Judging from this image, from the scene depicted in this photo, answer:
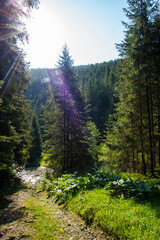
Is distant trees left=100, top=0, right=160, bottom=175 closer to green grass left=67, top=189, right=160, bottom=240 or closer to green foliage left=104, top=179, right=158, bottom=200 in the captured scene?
green foliage left=104, top=179, right=158, bottom=200

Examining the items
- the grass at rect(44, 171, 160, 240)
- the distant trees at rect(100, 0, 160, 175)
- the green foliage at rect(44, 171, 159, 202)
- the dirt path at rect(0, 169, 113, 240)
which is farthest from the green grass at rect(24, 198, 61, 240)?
the distant trees at rect(100, 0, 160, 175)

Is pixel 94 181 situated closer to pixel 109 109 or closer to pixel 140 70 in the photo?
pixel 140 70

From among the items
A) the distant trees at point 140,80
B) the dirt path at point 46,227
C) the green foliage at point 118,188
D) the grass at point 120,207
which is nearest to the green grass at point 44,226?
the dirt path at point 46,227

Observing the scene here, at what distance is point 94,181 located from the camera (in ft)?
23.2

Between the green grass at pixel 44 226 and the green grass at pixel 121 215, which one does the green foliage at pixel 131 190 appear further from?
the green grass at pixel 44 226

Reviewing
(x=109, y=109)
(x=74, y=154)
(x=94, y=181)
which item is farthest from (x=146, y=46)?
(x=109, y=109)

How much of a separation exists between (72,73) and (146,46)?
840cm

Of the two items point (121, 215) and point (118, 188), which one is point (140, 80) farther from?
point (121, 215)

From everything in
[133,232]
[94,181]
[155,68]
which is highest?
[155,68]

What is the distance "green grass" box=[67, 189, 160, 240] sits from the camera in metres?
3.18

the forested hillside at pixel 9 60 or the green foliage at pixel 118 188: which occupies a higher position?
the forested hillside at pixel 9 60

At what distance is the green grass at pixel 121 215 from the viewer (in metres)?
3.18

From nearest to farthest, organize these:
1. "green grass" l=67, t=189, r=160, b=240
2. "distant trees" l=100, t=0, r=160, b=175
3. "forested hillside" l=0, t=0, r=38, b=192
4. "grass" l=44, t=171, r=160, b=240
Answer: "green grass" l=67, t=189, r=160, b=240, "grass" l=44, t=171, r=160, b=240, "forested hillside" l=0, t=0, r=38, b=192, "distant trees" l=100, t=0, r=160, b=175

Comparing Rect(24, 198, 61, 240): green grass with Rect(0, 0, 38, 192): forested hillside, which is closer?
Rect(24, 198, 61, 240): green grass
